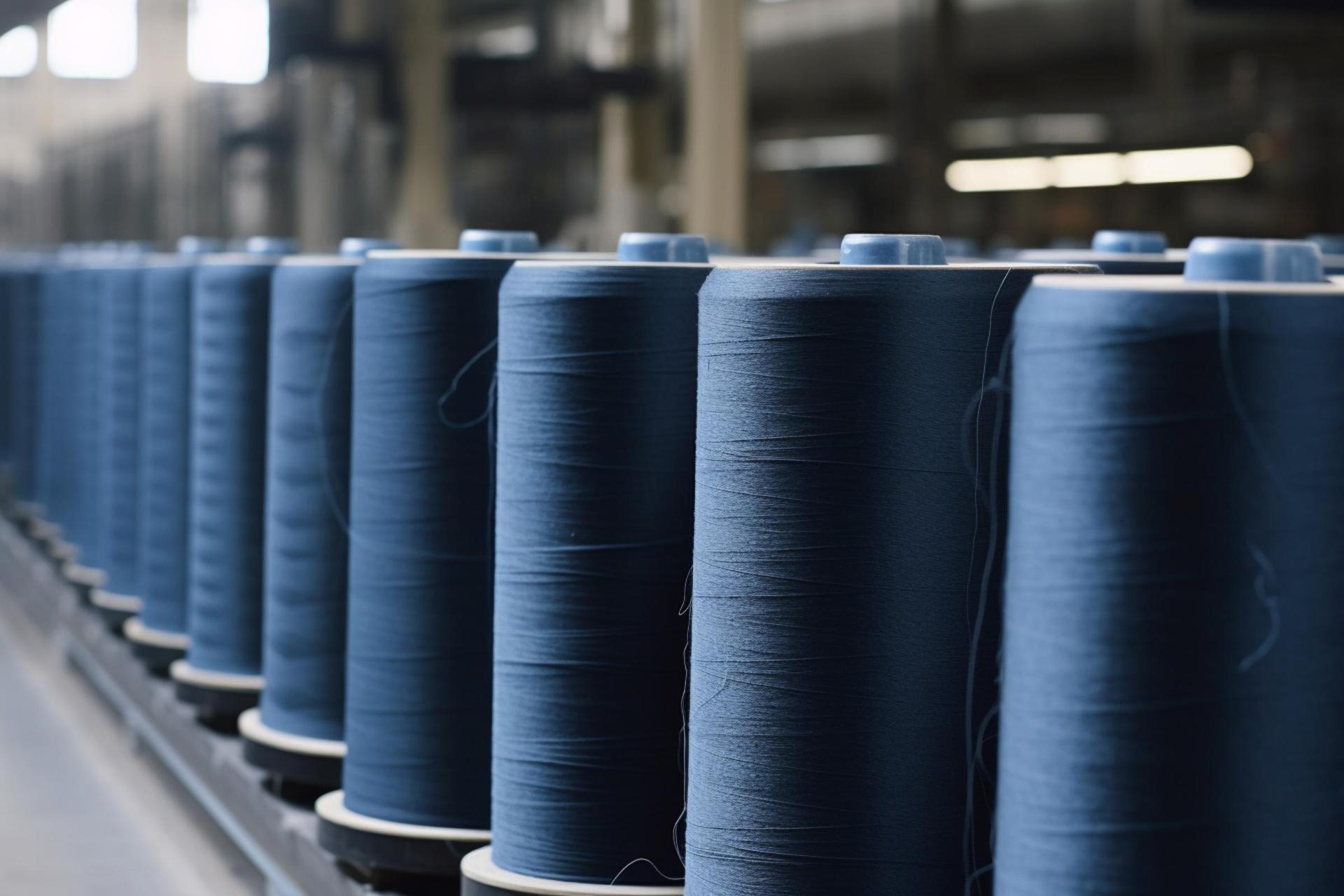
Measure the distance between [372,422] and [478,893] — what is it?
1.68ft

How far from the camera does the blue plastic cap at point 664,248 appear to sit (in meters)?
1.71

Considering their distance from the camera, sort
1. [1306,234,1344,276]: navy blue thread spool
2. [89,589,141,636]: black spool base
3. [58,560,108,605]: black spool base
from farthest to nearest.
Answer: [58,560,108,605]: black spool base, [89,589,141,636]: black spool base, [1306,234,1344,276]: navy blue thread spool

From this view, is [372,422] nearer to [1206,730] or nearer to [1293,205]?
[1206,730]

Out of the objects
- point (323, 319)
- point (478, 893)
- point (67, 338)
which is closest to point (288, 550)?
point (323, 319)

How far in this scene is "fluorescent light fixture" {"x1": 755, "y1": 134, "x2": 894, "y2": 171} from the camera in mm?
8758

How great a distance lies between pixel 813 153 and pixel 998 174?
890 millimetres

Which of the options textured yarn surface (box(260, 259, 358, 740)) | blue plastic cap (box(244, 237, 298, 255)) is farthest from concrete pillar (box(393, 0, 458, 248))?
textured yarn surface (box(260, 259, 358, 740))

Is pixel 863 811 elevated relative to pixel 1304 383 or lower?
lower

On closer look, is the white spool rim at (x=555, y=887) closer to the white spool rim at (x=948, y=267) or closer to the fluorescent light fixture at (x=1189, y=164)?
the white spool rim at (x=948, y=267)

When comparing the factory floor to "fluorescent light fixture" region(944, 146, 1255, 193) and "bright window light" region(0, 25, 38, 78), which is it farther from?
"bright window light" region(0, 25, 38, 78)

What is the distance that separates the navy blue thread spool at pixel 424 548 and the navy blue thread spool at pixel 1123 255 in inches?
24.9

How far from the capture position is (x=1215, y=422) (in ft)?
3.52

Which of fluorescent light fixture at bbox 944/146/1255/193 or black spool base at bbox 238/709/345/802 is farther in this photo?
fluorescent light fixture at bbox 944/146/1255/193

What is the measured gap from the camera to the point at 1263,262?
1.13m
